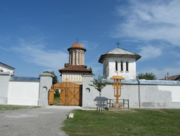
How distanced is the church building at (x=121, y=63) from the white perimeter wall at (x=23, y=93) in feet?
47.0

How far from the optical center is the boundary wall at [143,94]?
670 inches

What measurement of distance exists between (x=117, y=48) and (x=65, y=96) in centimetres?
1668

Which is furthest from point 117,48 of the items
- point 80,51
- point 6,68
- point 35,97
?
point 6,68

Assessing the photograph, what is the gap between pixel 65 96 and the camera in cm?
1736

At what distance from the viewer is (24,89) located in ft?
57.5

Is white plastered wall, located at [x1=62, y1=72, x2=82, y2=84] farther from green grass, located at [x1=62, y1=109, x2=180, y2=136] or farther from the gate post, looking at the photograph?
green grass, located at [x1=62, y1=109, x2=180, y2=136]

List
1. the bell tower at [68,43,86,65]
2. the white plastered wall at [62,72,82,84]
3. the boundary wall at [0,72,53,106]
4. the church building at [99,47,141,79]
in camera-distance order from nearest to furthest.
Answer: the boundary wall at [0,72,53,106]
the church building at [99,47,141,79]
the white plastered wall at [62,72,82,84]
the bell tower at [68,43,86,65]

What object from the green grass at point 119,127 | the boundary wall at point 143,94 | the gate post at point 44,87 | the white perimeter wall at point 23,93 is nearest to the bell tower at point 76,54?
the gate post at point 44,87

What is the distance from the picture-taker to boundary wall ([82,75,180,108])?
17.0 m

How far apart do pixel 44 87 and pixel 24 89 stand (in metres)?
2.07

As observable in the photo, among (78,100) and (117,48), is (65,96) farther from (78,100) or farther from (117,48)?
(117,48)

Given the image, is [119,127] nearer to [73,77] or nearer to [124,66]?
[124,66]

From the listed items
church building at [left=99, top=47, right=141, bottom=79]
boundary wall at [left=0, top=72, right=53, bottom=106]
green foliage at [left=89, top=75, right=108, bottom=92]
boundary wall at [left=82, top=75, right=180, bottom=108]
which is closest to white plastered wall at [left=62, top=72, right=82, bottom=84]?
church building at [left=99, top=47, right=141, bottom=79]

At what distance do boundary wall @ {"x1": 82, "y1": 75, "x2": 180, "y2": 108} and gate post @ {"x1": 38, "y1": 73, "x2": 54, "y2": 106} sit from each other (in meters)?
3.65
